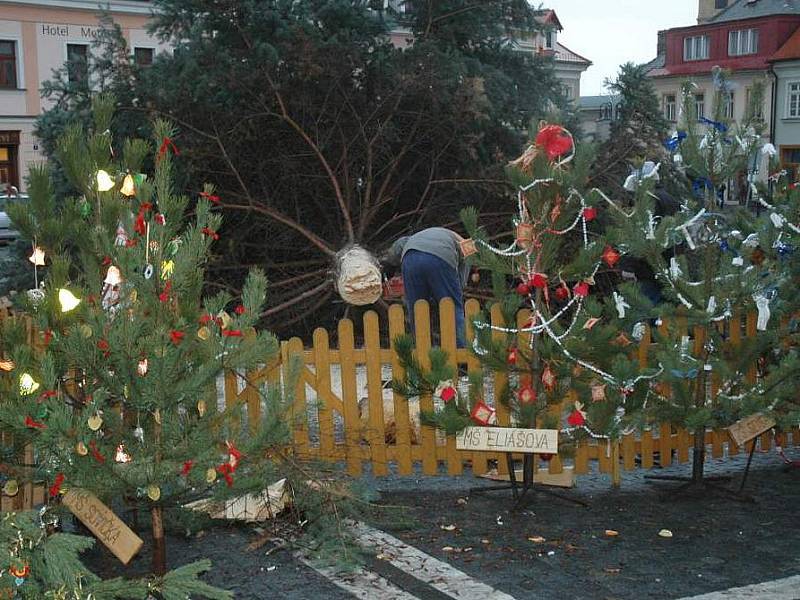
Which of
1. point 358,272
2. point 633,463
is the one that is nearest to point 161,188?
point 633,463

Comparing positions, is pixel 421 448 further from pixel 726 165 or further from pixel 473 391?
pixel 726 165

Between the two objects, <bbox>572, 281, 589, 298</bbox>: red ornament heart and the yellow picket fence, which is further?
the yellow picket fence

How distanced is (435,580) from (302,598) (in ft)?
2.21

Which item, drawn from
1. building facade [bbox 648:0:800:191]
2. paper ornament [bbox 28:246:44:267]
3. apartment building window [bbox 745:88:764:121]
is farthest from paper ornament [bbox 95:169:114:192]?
building facade [bbox 648:0:800:191]

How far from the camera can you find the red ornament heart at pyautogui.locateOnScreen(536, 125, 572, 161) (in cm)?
566

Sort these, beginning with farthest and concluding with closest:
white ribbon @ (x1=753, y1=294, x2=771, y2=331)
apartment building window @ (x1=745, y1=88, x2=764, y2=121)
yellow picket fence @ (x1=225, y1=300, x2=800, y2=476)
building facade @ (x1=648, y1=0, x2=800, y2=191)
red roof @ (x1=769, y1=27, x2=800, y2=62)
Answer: red roof @ (x1=769, y1=27, x2=800, y2=62), building facade @ (x1=648, y1=0, x2=800, y2=191), yellow picket fence @ (x1=225, y1=300, x2=800, y2=476), white ribbon @ (x1=753, y1=294, x2=771, y2=331), apartment building window @ (x1=745, y1=88, x2=764, y2=121)

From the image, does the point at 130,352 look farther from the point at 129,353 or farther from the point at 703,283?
the point at 703,283

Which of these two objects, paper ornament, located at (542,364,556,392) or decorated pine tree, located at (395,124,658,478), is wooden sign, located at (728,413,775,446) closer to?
decorated pine tree, located at (395,124,658,478)

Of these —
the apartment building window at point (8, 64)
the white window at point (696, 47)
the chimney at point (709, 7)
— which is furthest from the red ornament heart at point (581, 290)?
the chimney at point (709, 7)

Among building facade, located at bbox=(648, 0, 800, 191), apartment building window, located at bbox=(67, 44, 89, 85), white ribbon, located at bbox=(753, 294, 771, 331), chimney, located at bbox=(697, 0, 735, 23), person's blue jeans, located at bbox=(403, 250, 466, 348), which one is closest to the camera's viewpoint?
white ribbon, located at bbox=(753, 294, 771, 331)

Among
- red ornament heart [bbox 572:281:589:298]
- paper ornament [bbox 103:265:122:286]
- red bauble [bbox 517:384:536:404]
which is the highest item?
paper ornament [bbox 103:265:122:286]

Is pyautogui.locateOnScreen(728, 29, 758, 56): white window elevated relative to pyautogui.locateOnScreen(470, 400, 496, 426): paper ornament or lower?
elevated

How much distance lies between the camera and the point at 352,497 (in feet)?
17.8

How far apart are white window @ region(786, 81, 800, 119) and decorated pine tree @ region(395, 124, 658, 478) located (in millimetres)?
39696
